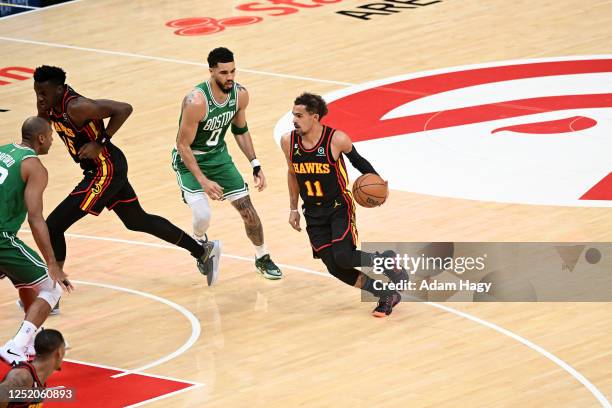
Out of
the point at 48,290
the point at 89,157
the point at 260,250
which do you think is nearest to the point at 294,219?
the point at 260,250

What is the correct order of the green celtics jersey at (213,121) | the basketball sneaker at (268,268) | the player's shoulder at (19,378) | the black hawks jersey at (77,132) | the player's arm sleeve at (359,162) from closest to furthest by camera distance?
the player's shoulder at (19,378) < the player's arm sleeve at (359,162) < the black hawks jersey at (77,132) < the green celtics jersey at (213,121) < the basketball sneaker at (268,268)

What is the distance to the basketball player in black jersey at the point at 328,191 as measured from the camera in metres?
10.1

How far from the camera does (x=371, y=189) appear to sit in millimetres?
10195

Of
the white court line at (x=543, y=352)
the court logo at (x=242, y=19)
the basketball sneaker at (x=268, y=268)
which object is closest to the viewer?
the white court line at (x=543, y=352)

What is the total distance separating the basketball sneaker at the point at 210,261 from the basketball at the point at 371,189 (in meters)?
1.50

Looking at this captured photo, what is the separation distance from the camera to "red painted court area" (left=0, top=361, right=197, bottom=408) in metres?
8.81

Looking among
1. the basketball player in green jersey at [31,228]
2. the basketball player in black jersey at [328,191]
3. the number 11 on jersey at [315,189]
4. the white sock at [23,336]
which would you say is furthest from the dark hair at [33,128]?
the number 11 on jersey at [315,189]

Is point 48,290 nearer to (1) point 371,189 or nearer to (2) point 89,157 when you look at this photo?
(2) point 89,157

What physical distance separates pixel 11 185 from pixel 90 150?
1.65 meters

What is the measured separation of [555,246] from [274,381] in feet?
11.5

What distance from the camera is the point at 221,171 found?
11117 mm

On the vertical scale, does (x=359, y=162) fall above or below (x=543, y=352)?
above

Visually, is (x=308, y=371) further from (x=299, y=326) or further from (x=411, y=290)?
(x=411, y=290)

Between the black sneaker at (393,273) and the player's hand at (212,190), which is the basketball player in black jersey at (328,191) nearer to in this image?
the black sneaker at (393,273)
